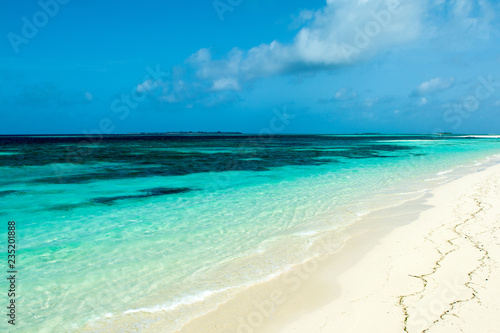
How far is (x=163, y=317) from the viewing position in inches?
154

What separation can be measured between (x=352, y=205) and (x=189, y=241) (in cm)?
556

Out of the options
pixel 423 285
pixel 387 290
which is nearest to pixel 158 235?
pixel 387 290

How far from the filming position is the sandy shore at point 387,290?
357 cm

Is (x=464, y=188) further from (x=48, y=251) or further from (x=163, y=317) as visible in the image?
(x=48, y=251)

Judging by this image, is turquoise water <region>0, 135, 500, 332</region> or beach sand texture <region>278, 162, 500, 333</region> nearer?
beach sand texture <region>278, 162, 500, 333</region>

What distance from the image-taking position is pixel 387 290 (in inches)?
168

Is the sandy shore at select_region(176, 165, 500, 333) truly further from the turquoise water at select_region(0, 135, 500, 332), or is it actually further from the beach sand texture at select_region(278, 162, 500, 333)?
the turquoise water at select_region(0, 135, 500, 332)

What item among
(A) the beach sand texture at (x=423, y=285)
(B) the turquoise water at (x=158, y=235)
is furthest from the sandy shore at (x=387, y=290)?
(B) the turquoise water at (x=158, y=235)

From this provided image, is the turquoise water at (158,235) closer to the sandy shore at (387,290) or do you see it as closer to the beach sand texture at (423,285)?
the sandy shore at (387,290)

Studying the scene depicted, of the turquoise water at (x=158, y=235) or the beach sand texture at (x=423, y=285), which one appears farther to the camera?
the turquoise water at (x=158, y=235)

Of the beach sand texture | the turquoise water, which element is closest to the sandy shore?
the beach sand texture

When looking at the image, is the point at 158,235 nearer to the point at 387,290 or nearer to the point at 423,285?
the point at 387,290

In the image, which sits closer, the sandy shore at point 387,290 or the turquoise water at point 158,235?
the sandy shore at point 387,290

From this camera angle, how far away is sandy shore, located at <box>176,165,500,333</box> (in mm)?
3572
